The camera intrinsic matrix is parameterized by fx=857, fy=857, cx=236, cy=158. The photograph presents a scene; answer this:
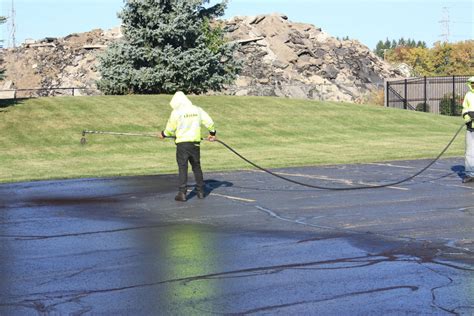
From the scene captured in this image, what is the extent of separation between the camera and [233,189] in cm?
1667

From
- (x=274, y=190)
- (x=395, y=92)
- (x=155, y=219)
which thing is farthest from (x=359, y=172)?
(x=395, y=92)

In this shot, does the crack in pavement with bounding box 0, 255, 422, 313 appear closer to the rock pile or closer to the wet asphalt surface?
the wet asphalt surface

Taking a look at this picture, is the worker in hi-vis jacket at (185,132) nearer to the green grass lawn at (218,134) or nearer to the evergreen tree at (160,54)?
the green grass lawn at (218,134)

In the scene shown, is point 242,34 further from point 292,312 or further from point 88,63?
point 292,312

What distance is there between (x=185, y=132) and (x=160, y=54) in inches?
1019

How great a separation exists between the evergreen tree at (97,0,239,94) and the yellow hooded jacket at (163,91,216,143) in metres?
25.1

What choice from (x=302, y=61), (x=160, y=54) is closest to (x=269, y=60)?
(x=302, y=61)

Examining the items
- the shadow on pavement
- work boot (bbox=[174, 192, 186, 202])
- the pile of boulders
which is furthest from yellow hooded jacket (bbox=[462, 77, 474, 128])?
the pile of boulders

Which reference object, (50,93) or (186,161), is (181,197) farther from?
(50,93)

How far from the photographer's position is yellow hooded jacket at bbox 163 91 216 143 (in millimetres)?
14828

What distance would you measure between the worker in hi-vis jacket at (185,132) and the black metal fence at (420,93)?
38.2 m

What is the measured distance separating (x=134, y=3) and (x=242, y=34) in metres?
43.7

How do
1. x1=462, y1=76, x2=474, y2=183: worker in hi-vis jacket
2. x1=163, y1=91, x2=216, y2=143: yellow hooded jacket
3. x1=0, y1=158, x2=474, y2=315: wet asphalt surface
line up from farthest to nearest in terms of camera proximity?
1. x1=462, y1=76, x2=474, y2=183: worker in hi-vis jacket
2. x1=163, y1=91, x2=216, y2=143: yellow hooded jacket
3. x1=0, y1=158, x2=474, y2=315: wet asphalt surface

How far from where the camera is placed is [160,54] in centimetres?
4031
